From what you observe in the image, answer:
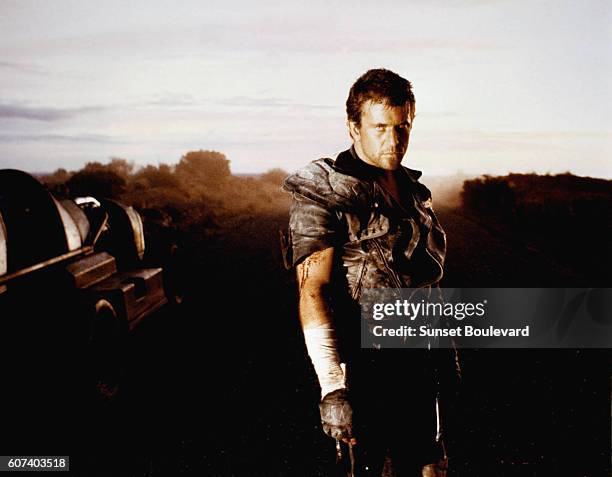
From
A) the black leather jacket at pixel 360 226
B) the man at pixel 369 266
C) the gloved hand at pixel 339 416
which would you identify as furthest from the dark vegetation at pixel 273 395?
the black leather jacket at pixel 360 226

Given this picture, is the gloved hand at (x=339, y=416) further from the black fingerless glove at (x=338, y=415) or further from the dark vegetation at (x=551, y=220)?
the dark vegetation at (x=551, y=220)


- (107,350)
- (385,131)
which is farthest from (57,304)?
(385,131)

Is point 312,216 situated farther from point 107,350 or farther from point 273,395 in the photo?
point 107,350

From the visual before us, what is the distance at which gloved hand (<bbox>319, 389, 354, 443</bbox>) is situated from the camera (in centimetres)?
172

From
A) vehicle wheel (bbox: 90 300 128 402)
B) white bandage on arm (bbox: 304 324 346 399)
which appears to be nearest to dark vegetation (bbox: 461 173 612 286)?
vehicle wheel (bbox: 90 300 128 402)

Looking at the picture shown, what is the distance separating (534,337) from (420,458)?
13.1 feet

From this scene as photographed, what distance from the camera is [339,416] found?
1725 millimetres

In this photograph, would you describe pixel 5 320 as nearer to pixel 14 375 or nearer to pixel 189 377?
pixel 14 375

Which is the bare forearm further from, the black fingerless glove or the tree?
the tree

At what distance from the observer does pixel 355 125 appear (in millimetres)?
1927

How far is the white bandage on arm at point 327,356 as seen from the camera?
1.77 metres

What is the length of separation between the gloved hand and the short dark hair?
40.6 inches

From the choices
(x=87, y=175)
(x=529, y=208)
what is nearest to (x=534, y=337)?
(x=529, y=208)

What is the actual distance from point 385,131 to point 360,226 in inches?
14.4
